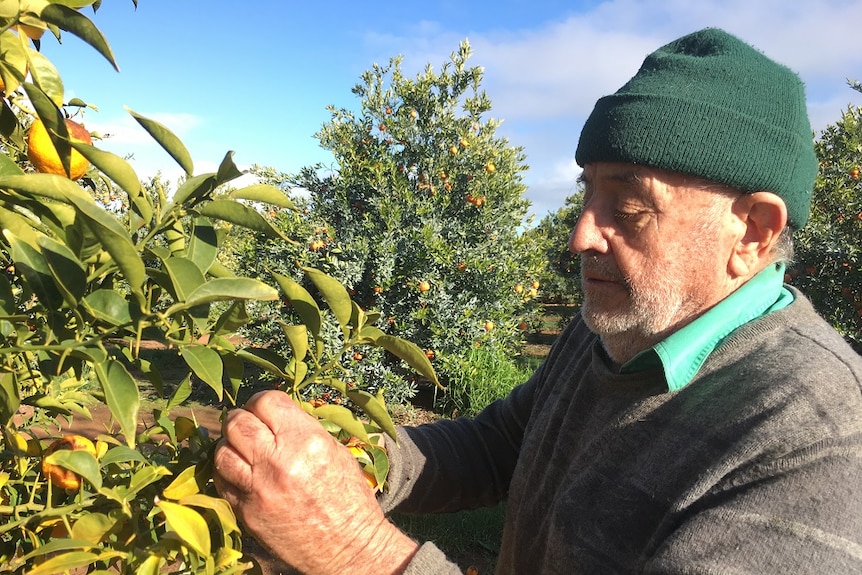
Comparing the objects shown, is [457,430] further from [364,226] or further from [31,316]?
[364,226]

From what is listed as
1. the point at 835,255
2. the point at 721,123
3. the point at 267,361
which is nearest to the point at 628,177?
the point at 721,123

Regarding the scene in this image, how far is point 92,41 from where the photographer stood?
32.3 inches

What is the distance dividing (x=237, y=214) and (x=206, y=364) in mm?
202

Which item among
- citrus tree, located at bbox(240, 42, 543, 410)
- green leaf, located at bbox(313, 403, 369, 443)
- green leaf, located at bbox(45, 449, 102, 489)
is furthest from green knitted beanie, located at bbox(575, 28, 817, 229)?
citrus tree, located at bbox(240, 42, 543, 410)

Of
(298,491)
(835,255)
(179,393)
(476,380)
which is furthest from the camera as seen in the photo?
(835,255)

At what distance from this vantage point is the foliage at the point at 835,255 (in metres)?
6.22

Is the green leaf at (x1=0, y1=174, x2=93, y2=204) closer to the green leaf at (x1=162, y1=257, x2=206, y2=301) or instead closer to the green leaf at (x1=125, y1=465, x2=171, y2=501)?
the green leaf at (x1=162, y1=257, x2=206, y2=301)

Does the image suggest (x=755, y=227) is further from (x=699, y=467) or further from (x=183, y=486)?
(x=183, y=486)

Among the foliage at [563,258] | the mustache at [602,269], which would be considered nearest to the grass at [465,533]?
the mustache at [602,269]

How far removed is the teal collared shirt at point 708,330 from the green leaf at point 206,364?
2.84ft

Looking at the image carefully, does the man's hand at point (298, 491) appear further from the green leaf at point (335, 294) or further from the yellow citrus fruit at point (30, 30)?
the yellow citrus fruit at point (30, 30)

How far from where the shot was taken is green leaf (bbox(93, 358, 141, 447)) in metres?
0.77

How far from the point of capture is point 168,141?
32.1 inches

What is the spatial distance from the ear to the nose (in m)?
0.27
